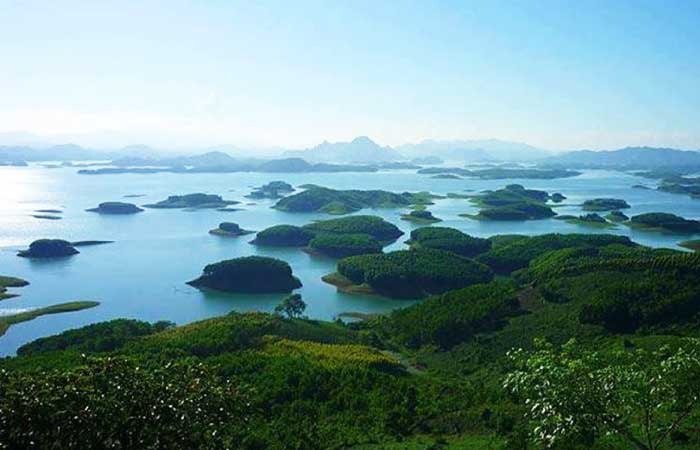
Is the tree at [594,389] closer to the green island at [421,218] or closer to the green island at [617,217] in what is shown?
the green island at [421,218]

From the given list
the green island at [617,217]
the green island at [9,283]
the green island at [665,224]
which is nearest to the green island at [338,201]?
the green island at [617,217]

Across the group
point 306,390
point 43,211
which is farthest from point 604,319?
point 43,211

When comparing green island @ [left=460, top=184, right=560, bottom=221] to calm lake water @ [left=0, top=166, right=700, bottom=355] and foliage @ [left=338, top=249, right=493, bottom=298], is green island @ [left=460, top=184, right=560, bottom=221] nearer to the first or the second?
calm lake water @ [left=0, top=166, right=700, bottom=355]

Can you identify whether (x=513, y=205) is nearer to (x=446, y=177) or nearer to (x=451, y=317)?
(x=451, y=317)

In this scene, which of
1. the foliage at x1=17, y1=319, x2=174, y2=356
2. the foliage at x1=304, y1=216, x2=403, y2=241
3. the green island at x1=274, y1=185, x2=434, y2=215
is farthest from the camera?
A: the green island at x1=274, y1=185, x2=434, y2=215

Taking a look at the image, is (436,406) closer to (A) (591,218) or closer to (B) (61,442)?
(B) (61,442)

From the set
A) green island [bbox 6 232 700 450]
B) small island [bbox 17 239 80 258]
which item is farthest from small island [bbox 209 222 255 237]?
green island [bbox 6 232 700 450]

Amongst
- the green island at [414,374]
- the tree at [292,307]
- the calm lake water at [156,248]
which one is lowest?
the calm lake water at [156,248]

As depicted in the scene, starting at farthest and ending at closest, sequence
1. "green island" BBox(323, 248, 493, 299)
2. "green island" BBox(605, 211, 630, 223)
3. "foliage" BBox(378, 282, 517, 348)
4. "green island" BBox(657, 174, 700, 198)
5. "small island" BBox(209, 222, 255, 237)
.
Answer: "green island" BBox(657, 174, 700, 198) → "green island" BBox(605, 211, 630, 223) → "small island" BBox(209, 222, 255, 237) → "green island" BBox(323, 248, 493, 299) → "foliage" BBox(378, 282, 517, 348)
